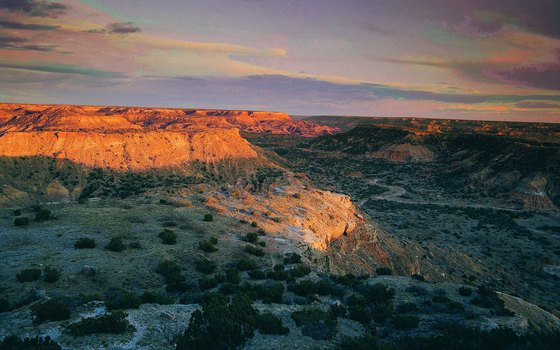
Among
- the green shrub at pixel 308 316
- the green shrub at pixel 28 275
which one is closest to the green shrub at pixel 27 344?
Answer: the green shrub at pixel 28 275

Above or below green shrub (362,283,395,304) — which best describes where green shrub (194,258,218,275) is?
below

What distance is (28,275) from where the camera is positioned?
17.7 meters

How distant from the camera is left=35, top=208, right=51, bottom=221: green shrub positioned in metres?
26.6

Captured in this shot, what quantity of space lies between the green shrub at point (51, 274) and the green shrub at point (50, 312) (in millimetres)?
4583

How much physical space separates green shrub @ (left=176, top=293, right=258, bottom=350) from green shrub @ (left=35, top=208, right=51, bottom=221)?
19416 millimetres

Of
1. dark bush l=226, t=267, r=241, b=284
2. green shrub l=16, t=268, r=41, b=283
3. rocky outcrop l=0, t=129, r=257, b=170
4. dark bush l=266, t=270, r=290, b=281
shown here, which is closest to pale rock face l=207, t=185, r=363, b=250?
dark bush l=266, t=270, r=290, b=281

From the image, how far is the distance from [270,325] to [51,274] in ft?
40.4

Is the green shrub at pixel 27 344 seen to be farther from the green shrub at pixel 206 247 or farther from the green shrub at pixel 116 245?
the green shrub at pixel 206 247

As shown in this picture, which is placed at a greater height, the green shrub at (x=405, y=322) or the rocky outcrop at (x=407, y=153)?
the rocky outcrop at (x=407, y=153)

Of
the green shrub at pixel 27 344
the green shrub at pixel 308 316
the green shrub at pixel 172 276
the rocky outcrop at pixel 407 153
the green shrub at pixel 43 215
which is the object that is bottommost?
the green shrub at pixel 172 276

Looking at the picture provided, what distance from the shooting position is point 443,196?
3893 inches

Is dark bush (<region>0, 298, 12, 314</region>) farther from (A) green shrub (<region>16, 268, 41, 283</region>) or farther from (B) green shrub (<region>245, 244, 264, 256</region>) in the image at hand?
(B) green shrub (<region>245, 244, 264, 256</region>)

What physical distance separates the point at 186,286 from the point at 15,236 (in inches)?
521

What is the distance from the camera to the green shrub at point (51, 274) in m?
17.9
